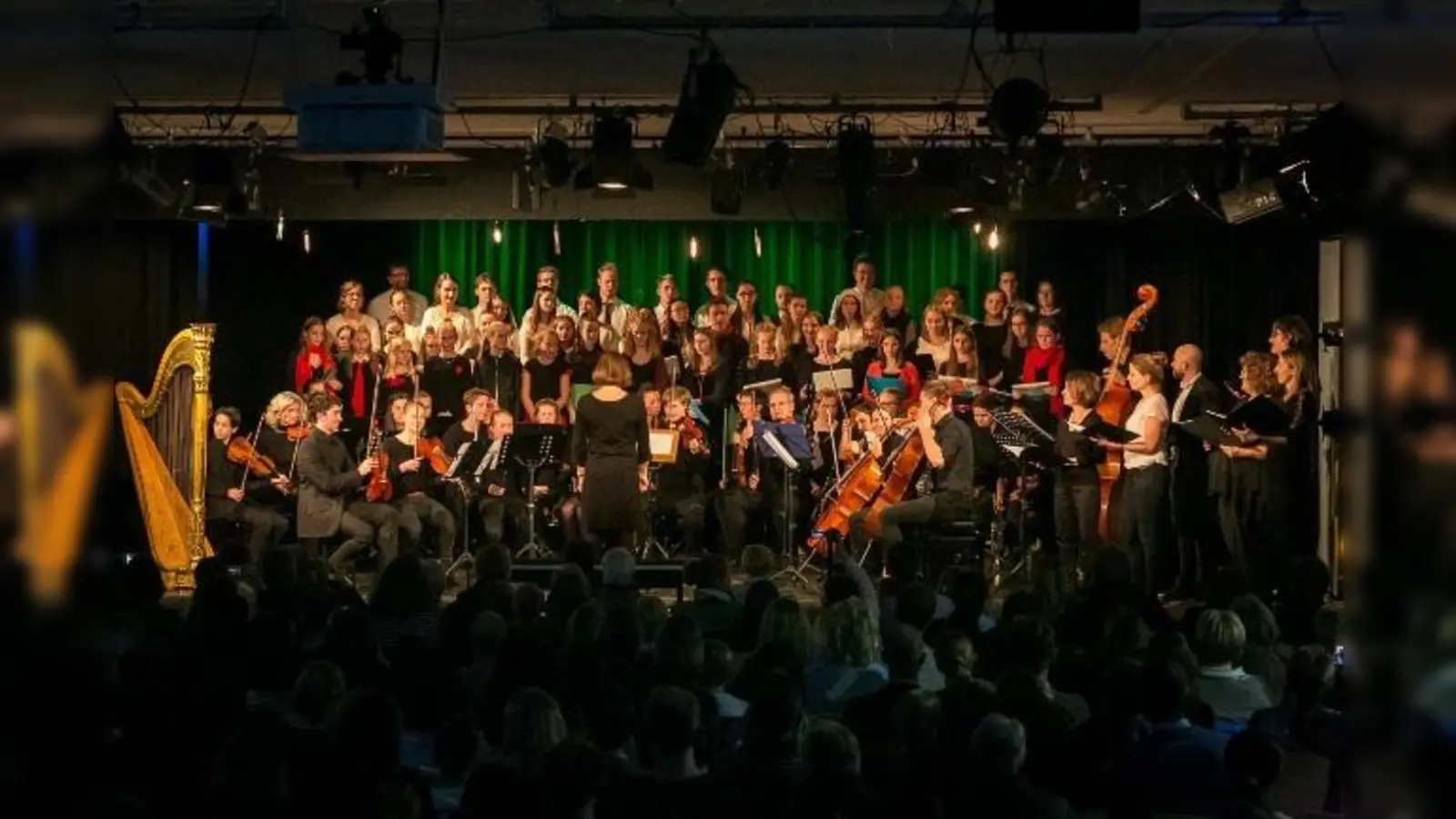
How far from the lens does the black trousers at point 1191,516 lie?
44.1 feet

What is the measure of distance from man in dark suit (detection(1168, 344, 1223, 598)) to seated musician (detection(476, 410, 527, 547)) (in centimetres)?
461

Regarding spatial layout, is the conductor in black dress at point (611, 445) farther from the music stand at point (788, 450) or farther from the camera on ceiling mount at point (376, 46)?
the camera on ceiling mount at point (376, 46)

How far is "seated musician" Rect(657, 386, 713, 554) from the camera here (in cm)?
1416

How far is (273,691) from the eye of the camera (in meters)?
6.35

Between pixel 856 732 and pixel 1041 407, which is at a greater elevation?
pixel 1041 407

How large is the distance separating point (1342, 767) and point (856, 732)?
127 cm

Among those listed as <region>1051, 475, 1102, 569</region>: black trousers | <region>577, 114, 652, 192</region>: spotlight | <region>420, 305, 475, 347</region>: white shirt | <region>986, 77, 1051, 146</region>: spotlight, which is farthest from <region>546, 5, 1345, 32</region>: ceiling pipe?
<region>420, 305, 475, 347</region>: white shirt

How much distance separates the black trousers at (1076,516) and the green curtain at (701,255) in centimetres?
379

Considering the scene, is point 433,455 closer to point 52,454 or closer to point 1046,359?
point 1046,359

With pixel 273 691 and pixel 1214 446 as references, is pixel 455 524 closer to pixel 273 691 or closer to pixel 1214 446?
pixel 1214 446

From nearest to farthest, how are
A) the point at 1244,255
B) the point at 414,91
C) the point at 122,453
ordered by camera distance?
the point at 414,91, the point at 122,453, the point at 1244,255

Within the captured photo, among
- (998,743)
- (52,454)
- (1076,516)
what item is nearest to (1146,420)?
(1076,516)

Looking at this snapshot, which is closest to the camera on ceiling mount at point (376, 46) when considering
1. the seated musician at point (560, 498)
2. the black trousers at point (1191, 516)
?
the seated musician at point (560, 498)

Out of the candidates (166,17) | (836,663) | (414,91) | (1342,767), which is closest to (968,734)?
(1342,767)
